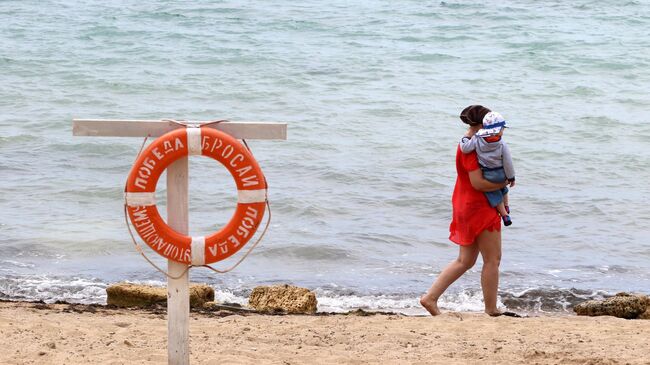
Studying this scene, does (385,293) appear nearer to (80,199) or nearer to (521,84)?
(80,199)

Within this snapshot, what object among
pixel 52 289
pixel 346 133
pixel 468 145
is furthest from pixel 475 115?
pixel 346 133

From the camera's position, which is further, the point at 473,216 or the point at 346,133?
the point at 346,133

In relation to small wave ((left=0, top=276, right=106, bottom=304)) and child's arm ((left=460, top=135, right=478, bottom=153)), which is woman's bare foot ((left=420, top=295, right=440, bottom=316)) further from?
small wave ((left=0, top=276, right=106, bottom=304))

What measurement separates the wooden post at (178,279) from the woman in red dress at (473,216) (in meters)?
2.20

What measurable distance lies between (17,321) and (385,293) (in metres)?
3.20

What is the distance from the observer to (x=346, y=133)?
1465 centimetres

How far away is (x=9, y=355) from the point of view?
545 centimetres

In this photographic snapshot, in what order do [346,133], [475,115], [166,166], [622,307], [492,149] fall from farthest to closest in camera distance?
[346,133], [622,307], [475,115], [492,149], [166,166]

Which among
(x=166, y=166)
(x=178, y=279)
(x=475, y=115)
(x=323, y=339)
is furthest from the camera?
(x=475, y=115)

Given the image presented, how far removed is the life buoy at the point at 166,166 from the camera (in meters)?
4.72

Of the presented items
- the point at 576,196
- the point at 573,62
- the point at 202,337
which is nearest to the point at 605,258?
the point at 576,196

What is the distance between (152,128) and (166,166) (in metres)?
0.20

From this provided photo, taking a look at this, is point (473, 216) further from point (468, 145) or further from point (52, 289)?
point (52, 289)

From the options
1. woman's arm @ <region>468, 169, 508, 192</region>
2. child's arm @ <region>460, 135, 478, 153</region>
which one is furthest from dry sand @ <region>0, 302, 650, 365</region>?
child's arm @ <region>460, 135, 478, 153</region>
